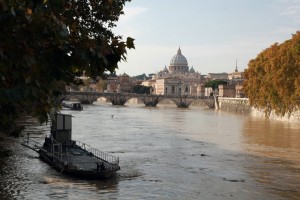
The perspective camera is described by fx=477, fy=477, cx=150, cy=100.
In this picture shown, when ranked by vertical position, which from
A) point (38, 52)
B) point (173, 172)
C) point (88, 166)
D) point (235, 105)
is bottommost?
point (173, 172)

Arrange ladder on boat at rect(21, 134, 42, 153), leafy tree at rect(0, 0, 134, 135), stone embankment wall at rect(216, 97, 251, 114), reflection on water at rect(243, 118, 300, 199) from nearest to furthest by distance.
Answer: leafy tree at rect(0, 0, 134, 135)
reflection on water at rect(243, 118, 300, 199)
ladder on boat at rect(21, 134, 42, 153)
stone embankment wall at rect(216, 97, 251, 114)

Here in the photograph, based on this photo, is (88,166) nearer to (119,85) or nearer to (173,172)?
(173,172)

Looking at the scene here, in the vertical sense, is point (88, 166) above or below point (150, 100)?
below

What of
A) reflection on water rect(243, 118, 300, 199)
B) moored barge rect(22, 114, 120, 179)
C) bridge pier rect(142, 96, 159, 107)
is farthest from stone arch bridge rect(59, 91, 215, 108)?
moored barge rect(22, 114, 120, 179)

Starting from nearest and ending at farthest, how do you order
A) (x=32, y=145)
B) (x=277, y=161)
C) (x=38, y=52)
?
(x=38, y=52) → (x=277, y=161) → (x=32, y=145)

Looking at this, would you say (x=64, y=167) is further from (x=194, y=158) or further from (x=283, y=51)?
(x=283, y=51)

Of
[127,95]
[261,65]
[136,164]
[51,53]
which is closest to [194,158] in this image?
[136,164]

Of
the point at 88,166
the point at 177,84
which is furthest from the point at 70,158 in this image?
the point at 177,84

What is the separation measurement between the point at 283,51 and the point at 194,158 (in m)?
28.0

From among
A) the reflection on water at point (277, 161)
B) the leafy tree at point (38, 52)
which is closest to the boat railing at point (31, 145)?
the reflection on water at point (277, 161)

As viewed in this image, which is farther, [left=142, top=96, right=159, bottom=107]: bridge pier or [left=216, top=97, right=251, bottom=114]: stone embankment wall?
[left=142, top=96, right=159, bottom=107]: bridge pier

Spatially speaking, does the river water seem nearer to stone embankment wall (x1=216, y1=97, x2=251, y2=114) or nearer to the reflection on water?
the reflection on water

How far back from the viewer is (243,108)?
7838cm

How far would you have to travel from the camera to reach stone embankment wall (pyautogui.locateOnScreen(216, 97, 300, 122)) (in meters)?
51.0
